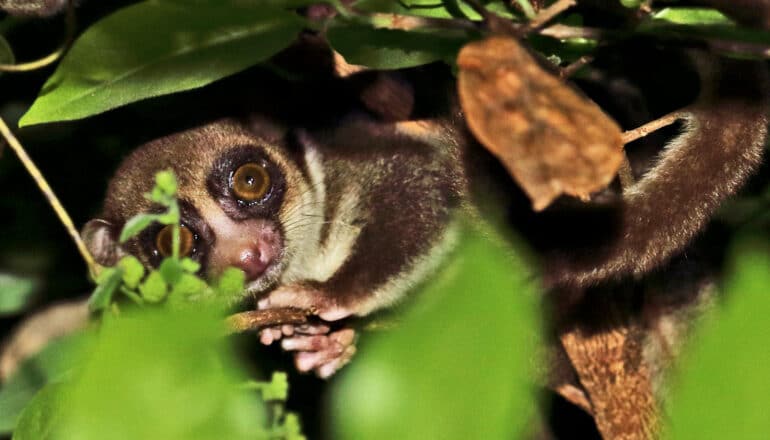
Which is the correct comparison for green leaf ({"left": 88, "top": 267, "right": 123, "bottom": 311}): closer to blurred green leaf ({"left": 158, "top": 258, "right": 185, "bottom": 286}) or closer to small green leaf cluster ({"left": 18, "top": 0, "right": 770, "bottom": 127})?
blurred green leaf ({"left": 158, "top": 258, "right": 185, "bottom": 286})

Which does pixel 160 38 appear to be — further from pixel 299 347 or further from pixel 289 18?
pixel 299 347

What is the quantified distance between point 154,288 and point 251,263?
1.73m

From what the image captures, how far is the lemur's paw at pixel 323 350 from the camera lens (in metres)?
3.52

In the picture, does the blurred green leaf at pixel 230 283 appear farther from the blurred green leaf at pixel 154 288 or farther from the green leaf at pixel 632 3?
the green leaf at pixel 632 3

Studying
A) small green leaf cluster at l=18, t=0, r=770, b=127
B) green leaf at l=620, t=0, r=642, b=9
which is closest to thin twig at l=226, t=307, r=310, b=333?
small green leaf cluster at l=18, t=0, r=770, b=127

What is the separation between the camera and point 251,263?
10.9 ft

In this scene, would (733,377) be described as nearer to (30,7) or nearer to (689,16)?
(689,16)

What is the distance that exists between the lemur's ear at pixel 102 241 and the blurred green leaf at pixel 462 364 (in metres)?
2.83

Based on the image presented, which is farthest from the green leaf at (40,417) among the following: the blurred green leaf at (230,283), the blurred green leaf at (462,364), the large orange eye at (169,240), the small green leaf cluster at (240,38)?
the large orange eye at (169,240)

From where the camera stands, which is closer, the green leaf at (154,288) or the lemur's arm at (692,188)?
the green leaf at (154,288)

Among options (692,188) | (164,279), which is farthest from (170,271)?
(692,188)

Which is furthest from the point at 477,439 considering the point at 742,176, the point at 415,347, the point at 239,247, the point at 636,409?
the point at 239,247

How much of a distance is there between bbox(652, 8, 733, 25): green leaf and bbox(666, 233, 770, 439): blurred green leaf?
4.72 feet

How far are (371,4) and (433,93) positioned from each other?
4.74 ft
